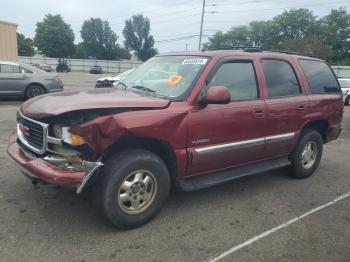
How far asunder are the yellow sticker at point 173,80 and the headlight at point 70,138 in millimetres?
1377

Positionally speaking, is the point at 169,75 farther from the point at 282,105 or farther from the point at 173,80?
the point at 282,105

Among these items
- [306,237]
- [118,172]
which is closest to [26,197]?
[118,172]

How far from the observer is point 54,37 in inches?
2702

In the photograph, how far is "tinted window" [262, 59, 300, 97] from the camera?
5082 millimetres

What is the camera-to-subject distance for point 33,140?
12.7 feet

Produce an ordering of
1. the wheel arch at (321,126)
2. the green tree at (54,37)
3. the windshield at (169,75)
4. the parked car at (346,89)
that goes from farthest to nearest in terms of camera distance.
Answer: the green tree at (54,37)
the parked car at (346,89)
the wheel arch at (321,126)
the windshield at (169,75)

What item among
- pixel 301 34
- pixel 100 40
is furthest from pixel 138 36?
pixel 301 34

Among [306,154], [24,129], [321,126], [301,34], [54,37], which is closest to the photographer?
[24,129]

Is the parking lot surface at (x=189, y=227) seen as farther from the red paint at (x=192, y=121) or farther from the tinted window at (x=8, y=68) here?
the tinted window at (x=8, y=68)

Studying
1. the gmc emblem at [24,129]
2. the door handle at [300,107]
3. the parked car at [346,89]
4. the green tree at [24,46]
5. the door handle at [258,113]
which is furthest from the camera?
the green tree at [24,46]

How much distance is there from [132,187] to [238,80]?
1.92m

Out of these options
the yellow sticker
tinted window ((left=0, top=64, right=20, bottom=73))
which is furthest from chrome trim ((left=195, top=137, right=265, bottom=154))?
tinted window ((left=0, top=64, right=20, bottom=73))

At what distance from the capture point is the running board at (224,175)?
425 centimetres

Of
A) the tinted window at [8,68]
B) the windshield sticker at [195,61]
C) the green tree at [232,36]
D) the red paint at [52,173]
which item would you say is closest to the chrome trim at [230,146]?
the windshield sticker at [195,61]
